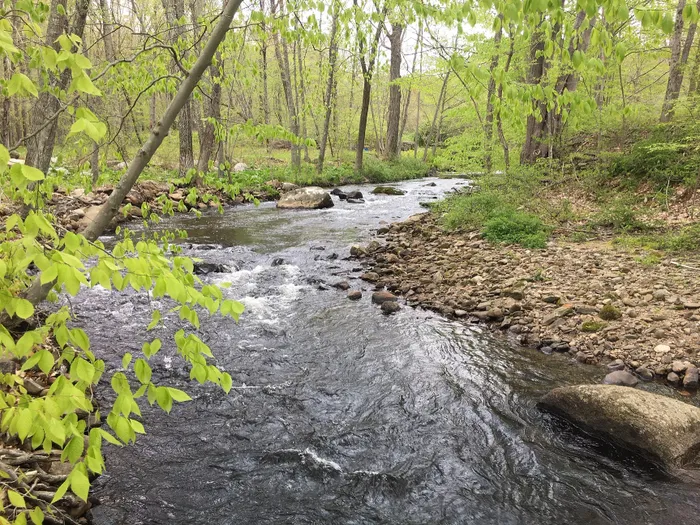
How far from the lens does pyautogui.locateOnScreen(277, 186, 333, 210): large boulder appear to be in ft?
49.8

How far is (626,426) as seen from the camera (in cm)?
377

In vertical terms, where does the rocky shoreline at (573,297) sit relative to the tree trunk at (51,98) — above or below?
below

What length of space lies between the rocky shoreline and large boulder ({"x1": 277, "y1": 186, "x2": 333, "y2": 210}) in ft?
20.6

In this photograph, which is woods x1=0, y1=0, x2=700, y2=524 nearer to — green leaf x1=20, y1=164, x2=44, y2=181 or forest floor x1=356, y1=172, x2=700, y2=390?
green leaf x1=20, y1=164, x2=44, y2=181

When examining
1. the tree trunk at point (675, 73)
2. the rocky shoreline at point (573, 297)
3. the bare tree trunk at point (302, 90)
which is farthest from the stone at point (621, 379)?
the tree trunk at point (675, 73)

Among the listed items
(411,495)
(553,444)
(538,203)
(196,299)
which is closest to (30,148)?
(196,299)

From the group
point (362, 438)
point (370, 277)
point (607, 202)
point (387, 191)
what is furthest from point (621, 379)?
point (387, 191)

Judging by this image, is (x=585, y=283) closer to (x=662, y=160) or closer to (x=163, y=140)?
(x=662, y=160)

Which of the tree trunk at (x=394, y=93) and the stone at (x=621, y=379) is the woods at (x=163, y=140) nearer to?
the stone at (x=621, y=379)

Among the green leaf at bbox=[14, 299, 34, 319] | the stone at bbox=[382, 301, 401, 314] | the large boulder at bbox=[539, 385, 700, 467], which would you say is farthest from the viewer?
the stone at bbox=[382, 301, 401, 314]

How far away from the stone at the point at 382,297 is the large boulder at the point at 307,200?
829 centimetres

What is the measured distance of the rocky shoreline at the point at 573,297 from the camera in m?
5.00

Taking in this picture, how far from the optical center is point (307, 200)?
50.1ft

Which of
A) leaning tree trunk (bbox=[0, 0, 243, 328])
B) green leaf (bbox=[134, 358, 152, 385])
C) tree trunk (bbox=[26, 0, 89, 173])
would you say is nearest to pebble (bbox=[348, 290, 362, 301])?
tree trunk (bbox=[26, 0, 89, 173])
